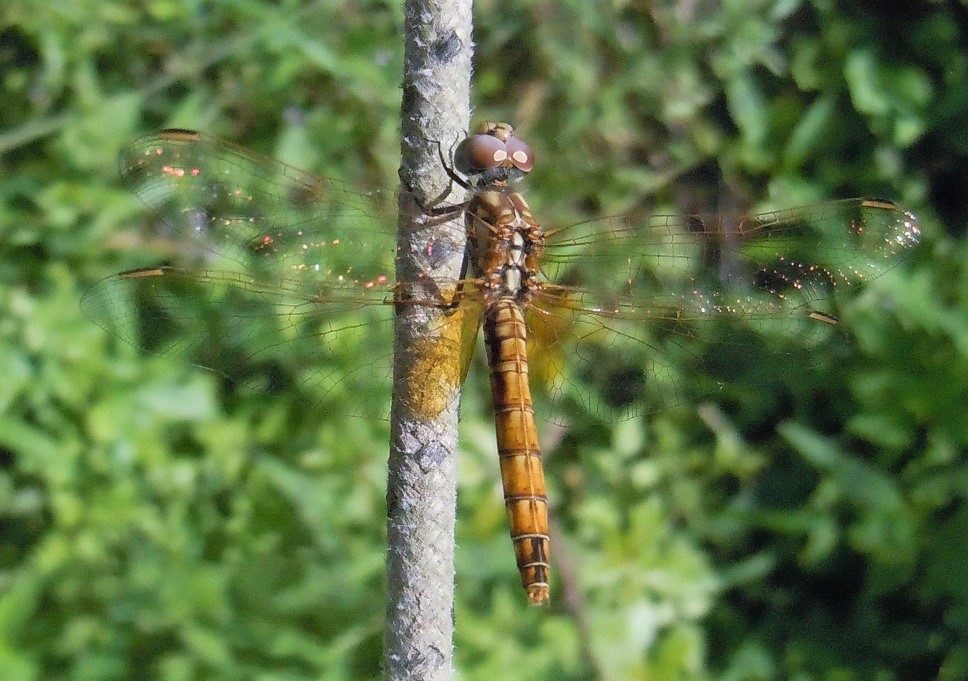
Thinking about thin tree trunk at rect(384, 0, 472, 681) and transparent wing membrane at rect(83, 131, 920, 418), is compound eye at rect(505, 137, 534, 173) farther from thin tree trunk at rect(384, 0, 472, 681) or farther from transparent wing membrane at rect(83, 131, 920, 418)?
thin tree trunk at rect(384, 0, 472, 681)

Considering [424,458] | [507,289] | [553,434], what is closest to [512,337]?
[507,289]

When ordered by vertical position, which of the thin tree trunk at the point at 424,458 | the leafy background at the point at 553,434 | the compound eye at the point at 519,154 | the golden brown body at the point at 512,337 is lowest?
the thin tree trunk at the point at 424,458

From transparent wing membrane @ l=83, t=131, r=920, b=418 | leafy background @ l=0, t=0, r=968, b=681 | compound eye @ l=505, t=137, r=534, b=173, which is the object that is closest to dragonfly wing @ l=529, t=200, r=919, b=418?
transparent wing membrane @ l=83, t=131, r=920, b=418

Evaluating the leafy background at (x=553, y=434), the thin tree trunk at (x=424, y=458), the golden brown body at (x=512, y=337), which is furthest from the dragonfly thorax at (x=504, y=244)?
the leafy background at (x=553, y=434)

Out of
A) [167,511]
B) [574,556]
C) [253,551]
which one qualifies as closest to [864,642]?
[574,556]

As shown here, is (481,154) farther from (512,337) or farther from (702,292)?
(702,292)

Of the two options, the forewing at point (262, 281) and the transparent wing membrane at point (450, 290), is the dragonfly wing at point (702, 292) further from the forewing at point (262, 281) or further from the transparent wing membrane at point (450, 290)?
the forewing at point (262, 281)

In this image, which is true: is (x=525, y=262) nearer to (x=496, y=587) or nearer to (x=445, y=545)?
(x=445, y=545)
